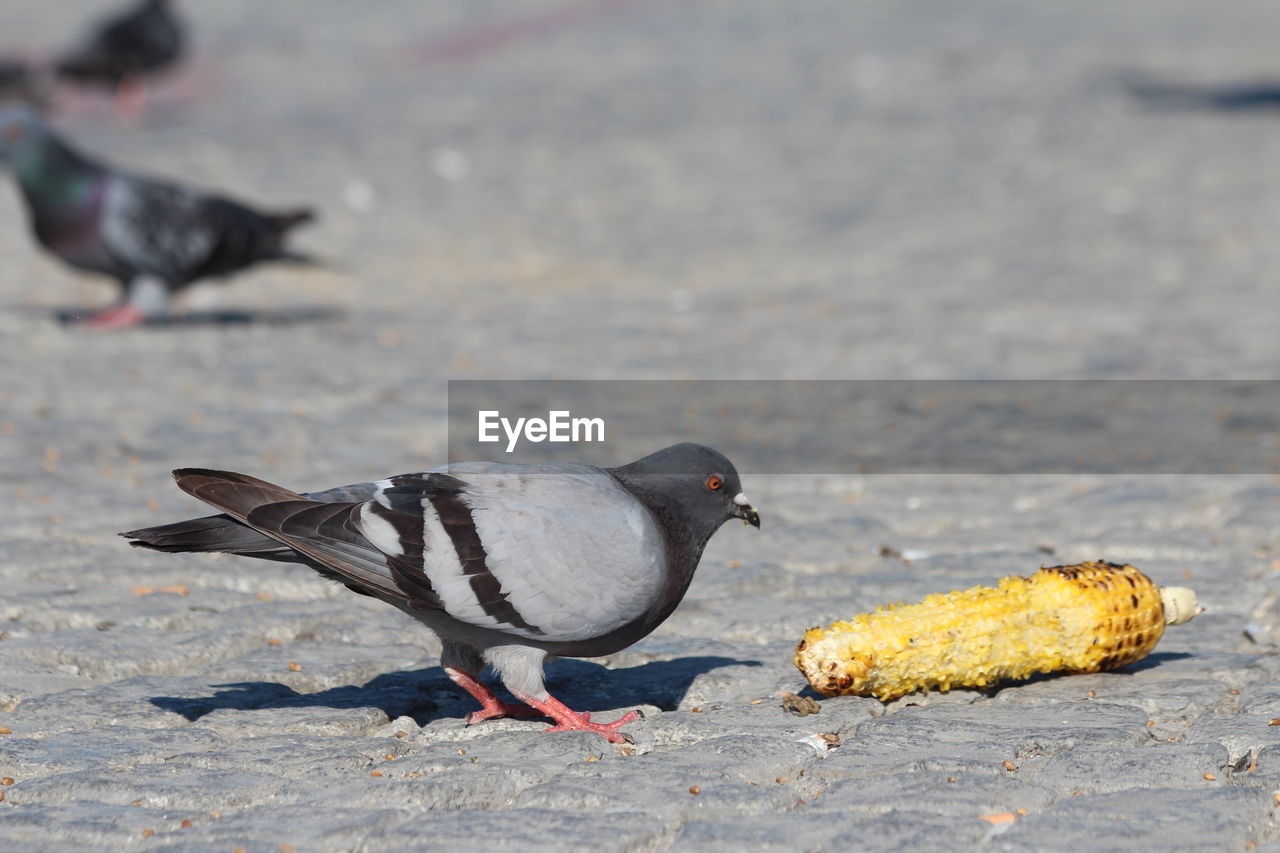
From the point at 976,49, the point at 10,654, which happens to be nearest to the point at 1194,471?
the point at 10,654

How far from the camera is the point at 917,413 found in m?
7.71

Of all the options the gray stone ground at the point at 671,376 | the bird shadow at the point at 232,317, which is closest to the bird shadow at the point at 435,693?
the gray stone ground at the point at 671,376

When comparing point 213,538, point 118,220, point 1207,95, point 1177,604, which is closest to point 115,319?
point 118,220

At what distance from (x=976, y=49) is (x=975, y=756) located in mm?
19309

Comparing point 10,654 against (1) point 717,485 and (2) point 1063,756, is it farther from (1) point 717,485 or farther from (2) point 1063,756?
(2) point 1063,756

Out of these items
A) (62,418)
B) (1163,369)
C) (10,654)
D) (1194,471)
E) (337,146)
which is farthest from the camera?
(337,146)

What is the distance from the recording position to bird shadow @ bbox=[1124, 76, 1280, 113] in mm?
17469

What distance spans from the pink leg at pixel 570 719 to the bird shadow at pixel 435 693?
239mm

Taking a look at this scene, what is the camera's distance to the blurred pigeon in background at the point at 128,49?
59.3 ft

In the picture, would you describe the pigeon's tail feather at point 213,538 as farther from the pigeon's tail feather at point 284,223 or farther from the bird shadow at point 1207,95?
the bird shadow at point 1207,95

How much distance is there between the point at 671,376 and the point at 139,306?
11.2 feet

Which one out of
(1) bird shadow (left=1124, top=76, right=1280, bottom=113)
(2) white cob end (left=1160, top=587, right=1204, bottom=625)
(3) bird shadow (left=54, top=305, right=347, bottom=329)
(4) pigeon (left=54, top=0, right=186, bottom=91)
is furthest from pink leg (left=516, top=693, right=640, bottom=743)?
(4) pigeon (left=54, top=0, right=186, bottom=91)

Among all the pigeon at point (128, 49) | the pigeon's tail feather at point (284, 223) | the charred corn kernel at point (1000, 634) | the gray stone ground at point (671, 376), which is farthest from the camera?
the pigeon at point (128, 49)
